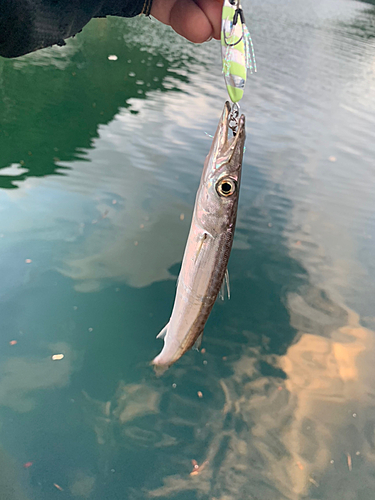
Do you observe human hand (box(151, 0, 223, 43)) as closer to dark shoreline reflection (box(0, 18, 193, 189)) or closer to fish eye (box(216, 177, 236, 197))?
fish eye (box(216, 177, 236, 197))

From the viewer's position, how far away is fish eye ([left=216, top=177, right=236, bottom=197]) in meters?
1.87

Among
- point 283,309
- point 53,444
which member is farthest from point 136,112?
point 53,444

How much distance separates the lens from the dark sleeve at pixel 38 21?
1782 millimetres

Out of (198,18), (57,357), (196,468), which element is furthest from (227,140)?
(57,357)

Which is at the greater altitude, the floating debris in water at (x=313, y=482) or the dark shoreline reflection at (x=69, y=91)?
the dark shoreline reflection at (x=69, y=91)

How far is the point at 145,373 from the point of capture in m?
3.92

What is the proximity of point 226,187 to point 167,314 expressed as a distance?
2.92 metres

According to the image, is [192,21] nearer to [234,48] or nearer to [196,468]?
[234,48]

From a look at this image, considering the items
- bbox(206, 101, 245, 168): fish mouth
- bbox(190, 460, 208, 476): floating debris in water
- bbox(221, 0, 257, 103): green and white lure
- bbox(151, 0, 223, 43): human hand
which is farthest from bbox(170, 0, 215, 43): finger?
bbox(190, 460, 208, 476): floating debris in water

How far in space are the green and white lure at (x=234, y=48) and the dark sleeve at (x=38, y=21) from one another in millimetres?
852

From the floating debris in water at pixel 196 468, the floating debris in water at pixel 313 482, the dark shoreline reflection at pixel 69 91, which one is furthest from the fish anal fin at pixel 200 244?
the dark shoreline reflection at pixel 69 91

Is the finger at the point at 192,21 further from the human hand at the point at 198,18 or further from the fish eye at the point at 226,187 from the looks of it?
the fish eye at the point at 226,187

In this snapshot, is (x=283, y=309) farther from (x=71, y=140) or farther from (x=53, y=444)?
(x=71, y=140)

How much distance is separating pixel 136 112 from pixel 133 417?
7785 millimetres
